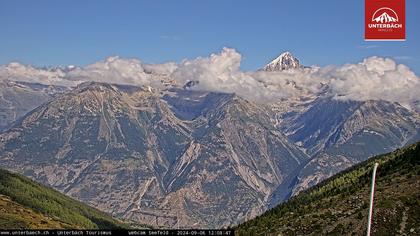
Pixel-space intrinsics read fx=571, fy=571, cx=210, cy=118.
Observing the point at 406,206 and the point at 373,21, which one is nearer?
the point at 373,21

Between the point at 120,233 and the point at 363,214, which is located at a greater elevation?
the point at 120,233

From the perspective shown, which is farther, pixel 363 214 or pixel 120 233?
pixel 363 214

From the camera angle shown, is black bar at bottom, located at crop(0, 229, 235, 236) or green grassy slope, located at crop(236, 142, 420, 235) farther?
green grassy slope, located at crop(236, 142, 420, 235)

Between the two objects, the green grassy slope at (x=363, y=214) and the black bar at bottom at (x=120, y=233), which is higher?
the black bar at bottom at (x=120, y=233)

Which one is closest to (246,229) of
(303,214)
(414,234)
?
(303,214)

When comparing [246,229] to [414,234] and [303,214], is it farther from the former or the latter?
[414,234]

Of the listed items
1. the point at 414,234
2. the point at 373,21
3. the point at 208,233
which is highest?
the point at 373,21

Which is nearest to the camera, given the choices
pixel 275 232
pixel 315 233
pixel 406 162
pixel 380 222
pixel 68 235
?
pixel 68 235

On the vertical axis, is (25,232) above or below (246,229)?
above

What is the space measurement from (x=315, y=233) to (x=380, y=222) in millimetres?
16469

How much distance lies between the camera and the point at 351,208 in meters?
142

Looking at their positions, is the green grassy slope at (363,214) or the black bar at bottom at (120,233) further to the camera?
the green grassy slope at (363,214)

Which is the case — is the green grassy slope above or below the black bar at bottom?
below

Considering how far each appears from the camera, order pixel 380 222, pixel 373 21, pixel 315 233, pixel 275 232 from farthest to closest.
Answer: pixel 275 232, pixel 315 233, pixel 380 222, pixel 373 21
